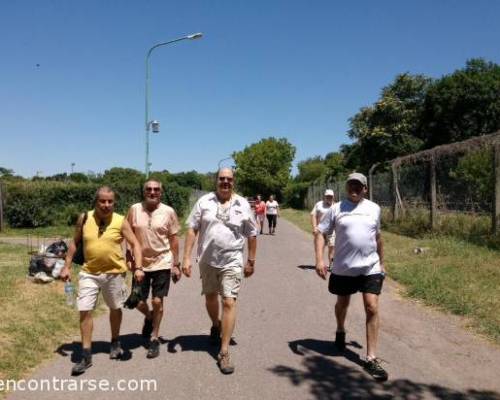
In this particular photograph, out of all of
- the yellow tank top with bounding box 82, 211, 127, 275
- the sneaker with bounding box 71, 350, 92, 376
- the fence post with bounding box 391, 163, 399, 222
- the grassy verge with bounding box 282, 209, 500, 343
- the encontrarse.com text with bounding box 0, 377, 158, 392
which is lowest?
the encontrarse.com text with bounding box 0, 377, 158, 392

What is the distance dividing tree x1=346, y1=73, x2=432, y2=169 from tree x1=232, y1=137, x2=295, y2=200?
2632 cm

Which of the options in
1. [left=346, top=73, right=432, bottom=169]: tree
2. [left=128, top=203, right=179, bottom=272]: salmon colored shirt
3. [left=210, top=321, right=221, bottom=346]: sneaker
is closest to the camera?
[left=128, top=203, right=179, bottom=272]: salmon colored shirt

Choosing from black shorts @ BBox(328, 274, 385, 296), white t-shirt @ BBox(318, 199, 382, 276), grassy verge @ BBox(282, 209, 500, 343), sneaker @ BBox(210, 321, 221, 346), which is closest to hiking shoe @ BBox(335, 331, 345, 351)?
black shorts @ BBox(328, 274, 385, 296)

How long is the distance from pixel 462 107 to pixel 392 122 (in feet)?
18.5

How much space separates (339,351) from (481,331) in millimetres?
1836

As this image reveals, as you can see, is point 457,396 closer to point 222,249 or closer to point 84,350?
point 222,249

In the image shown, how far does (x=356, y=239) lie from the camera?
4766mm

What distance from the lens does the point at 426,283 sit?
811 centimetres

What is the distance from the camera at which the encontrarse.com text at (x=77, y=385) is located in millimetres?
4145

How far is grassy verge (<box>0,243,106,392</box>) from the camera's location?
4.77m

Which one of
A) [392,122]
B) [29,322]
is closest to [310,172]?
[392,122]

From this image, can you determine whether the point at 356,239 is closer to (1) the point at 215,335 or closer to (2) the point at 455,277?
(1) the point at 215,335

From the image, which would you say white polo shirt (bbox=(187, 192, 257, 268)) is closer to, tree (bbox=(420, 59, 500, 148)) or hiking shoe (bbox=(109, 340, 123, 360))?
hiking shoe (bbox=(109, 340, 123, 360))

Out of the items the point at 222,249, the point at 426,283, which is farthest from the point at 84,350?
the point at 426,283
